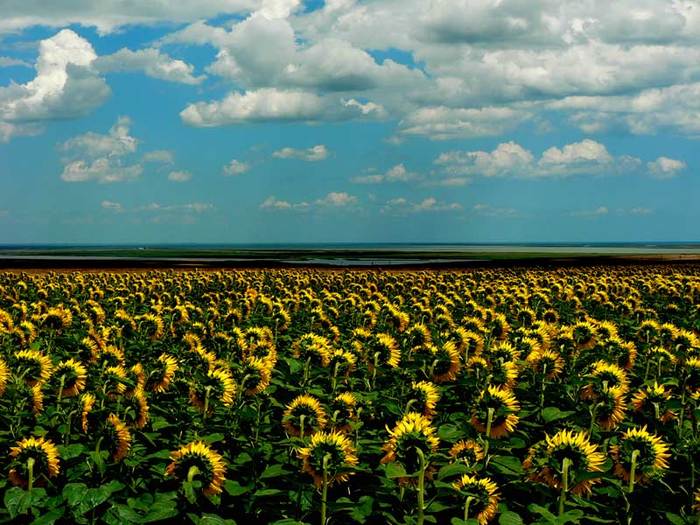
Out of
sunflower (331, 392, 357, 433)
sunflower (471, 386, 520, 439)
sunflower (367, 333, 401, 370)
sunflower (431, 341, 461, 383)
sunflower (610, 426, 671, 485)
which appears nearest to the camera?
sunflower (610, 426, 671, 485)

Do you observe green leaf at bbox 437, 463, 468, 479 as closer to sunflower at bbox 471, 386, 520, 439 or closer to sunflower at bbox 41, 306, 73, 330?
sunflower at bbox 471, 386, 520, 439

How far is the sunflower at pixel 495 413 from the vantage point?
224 inches

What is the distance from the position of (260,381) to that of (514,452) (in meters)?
2.25

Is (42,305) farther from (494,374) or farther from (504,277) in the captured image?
(504,277)

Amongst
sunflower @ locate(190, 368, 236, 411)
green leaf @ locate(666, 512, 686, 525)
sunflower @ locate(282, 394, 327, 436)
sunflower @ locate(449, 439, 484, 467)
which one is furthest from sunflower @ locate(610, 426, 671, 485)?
sunflower @ locate(190, 368, 236, 411)

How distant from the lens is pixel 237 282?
20.7 meters

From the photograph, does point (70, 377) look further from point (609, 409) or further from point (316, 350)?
point (609, 409)

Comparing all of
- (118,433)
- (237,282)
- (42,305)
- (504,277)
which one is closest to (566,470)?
(118,433)

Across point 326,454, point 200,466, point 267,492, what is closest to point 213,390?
point 200,466

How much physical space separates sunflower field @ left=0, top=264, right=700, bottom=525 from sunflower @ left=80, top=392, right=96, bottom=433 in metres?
0.02

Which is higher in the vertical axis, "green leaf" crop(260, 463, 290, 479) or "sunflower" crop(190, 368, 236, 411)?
"sunflower" crop(190, 368, 236, 411)

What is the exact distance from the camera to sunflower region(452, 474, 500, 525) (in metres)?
4.56

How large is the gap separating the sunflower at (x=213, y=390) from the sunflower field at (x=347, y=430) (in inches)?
0.6

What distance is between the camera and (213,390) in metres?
6.15
